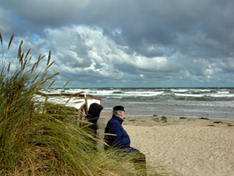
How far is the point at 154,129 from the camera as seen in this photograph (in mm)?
12180

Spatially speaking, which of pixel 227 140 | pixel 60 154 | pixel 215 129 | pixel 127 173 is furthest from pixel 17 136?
pixel 215 129

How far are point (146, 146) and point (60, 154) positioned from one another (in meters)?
6.91

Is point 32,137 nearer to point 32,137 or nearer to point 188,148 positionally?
point 32,137

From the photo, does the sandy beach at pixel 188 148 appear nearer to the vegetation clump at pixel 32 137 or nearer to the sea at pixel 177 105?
the vegetation clump at pixel 32 137

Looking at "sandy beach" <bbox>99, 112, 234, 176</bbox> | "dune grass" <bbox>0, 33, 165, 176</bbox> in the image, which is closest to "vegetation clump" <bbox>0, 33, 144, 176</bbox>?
"dune grass" <bbox>0, 33, 165, 176</bbox>

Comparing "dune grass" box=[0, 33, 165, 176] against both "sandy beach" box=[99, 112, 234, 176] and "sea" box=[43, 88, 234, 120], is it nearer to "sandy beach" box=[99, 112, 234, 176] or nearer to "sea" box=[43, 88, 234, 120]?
"sea" box=[43, 88, 234, 120]

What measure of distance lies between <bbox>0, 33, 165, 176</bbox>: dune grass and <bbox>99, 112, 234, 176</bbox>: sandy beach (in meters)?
1.99

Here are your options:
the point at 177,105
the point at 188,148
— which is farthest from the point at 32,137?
the point at 177,105

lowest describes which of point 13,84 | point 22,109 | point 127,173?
point 127,173

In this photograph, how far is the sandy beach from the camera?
20.1 feet

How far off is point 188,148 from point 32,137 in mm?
7242

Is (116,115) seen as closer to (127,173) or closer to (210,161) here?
(127,173)

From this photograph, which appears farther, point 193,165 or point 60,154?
point 193,165

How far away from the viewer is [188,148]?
8336mm
